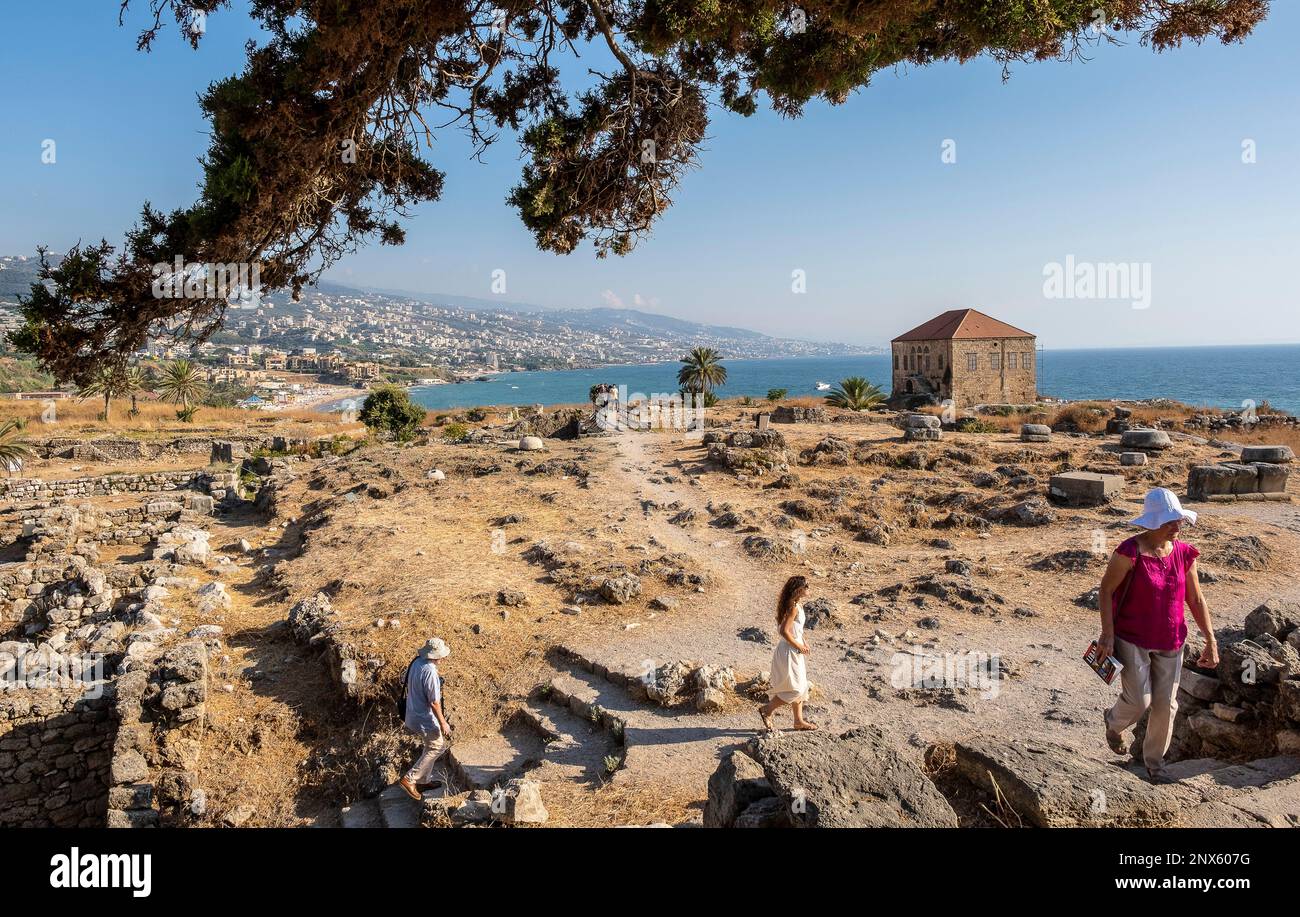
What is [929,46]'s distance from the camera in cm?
775

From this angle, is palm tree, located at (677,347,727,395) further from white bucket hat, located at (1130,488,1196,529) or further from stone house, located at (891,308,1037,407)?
white bucket hat, located at (1130,488,1196,529)

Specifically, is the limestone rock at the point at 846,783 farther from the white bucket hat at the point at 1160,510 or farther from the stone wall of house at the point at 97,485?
the stone wall of house at the point at 97,485

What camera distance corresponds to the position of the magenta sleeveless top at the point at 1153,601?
562 centimetres

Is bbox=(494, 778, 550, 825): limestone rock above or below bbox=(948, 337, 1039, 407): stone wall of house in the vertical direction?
below

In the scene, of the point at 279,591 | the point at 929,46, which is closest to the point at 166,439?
the point at 279,591

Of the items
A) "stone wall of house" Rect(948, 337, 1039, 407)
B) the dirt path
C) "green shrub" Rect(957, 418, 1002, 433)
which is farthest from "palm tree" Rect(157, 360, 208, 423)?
"stone wall of house" Rect(948, 337, 1039, 407)

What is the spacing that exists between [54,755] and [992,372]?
A: 54.1 metres

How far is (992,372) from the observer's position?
170ft

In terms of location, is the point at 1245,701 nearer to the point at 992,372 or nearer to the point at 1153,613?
the point at 1153,613

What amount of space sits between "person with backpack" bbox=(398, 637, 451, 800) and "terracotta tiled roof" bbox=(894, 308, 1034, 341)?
5017cm

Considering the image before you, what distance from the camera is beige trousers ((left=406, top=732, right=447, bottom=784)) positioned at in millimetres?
7543

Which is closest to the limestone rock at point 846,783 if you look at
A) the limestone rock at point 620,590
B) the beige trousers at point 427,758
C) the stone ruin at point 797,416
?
the beige trousers at point 427,758

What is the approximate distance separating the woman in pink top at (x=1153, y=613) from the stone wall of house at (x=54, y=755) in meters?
12.2

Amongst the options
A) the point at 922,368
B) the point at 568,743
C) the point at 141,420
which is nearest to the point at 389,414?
the point at 141,420
